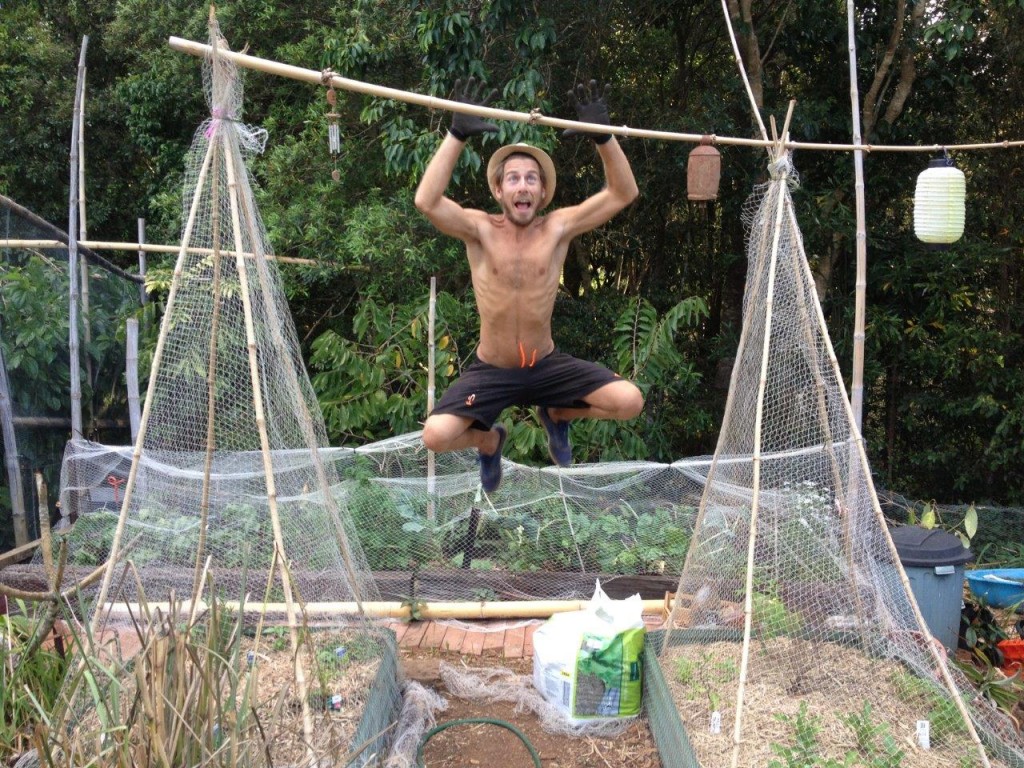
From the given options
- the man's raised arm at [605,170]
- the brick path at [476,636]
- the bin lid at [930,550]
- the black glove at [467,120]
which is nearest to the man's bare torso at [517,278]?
the man's raised arm at [605,170]

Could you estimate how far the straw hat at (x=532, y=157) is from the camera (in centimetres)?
345

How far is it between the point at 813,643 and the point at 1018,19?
5.23m

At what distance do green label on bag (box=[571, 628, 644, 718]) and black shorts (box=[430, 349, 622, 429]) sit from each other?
0.93 m

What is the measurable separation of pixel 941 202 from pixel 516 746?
272 centimetres

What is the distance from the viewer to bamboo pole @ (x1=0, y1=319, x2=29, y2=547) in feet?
15.6

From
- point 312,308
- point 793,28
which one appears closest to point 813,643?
point 793,28

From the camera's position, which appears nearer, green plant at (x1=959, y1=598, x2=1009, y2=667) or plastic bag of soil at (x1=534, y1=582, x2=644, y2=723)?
plastic bag of soil at (x1=534, y1=582, x2=644, y2=723)

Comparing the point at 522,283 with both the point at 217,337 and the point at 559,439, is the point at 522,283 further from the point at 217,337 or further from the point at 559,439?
the point at 217,337

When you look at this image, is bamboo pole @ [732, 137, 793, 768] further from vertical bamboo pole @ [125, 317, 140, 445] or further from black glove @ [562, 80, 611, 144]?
vertical bamboo pole @ [125, 317, 140, 445]

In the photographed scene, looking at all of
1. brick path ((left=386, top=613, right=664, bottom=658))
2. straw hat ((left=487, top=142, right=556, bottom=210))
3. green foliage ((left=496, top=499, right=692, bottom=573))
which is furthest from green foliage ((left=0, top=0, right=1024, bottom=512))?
straw hat ((left=487, top=142, right=556, bottom=210))

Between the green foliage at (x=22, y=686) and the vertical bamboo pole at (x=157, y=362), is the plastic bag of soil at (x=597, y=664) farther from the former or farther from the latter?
the green foliage at (x=22, y=686)

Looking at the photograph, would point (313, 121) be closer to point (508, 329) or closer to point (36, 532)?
point (36, 532)

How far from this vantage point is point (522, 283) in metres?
3.51

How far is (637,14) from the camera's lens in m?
7.86
